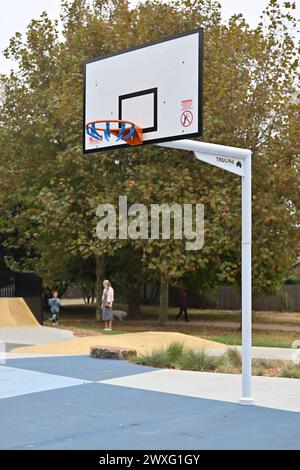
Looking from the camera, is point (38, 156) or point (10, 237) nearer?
point (38, 156)

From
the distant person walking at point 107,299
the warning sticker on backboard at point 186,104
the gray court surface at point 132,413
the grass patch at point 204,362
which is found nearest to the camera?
the gray court surface at point 132,413

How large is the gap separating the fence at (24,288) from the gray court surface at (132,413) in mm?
13670

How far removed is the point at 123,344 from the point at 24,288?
34.5 ft

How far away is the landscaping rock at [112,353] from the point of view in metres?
16.7

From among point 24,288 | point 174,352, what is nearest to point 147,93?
point 174,352

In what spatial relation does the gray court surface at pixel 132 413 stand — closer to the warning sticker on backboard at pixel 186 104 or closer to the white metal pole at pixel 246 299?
the white metal pole at pixel 246 299

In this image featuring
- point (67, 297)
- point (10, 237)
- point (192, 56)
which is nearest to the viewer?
point (192, 56)

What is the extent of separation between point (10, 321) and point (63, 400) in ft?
51.3

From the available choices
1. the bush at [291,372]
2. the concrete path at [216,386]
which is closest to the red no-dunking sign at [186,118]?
the concrete path at [216,386]

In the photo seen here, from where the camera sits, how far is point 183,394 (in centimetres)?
1185

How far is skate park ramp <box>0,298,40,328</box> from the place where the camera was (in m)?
26.7
